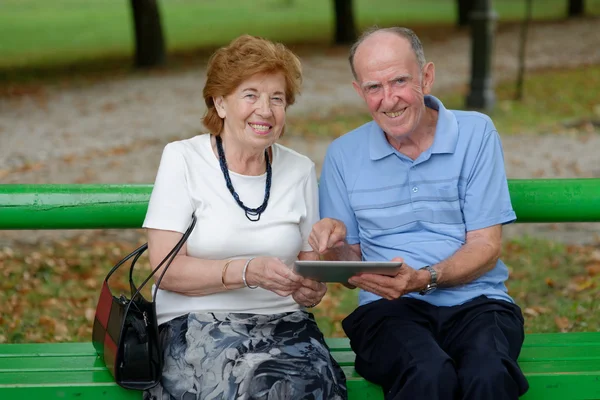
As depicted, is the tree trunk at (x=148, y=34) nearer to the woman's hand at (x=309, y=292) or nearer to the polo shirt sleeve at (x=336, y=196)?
the polo shirt sleeve at (x=336, y=196)

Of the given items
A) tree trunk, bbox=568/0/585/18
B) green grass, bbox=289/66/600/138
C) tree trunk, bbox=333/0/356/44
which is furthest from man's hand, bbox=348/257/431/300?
tree trunk, bbox=568/0/585/18

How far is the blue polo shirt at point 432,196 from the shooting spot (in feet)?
11.3

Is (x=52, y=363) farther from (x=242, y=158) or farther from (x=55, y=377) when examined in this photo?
(x=242, y=158)

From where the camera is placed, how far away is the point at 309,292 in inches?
128

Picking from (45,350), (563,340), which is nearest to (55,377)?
(45,350)

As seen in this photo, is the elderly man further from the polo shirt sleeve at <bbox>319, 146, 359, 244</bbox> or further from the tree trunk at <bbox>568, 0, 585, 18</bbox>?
the tree trunk at <bbox>568, 0, 585, 18</bbox>

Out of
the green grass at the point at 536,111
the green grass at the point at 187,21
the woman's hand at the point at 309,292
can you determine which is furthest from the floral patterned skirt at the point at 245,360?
the green grass at the point at 187,21

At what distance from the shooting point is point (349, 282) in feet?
10.4

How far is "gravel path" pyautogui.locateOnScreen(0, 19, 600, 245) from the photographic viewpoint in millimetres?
10258

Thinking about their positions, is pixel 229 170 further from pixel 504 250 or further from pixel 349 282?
pixel 504 250

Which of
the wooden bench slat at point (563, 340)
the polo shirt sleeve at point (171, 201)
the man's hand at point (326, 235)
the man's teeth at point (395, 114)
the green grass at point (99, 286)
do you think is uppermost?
the man's teeth at point (395, 114)

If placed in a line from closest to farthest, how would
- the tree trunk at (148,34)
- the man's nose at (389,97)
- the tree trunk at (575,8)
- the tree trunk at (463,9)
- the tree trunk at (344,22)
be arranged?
the man's nose at (389,97) → the tree trunk at (148,34) → the tree trunk at (344,22) → the tree trunk at (463,9) → the tree trunk at (575,8)

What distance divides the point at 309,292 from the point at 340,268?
0.38m

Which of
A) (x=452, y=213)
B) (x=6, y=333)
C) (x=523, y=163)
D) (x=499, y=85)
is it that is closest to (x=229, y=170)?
(x=452, y=213)
